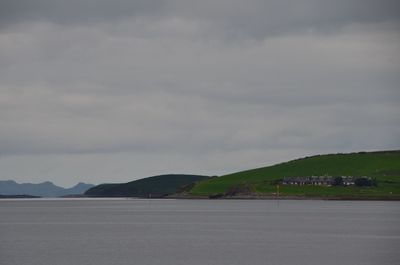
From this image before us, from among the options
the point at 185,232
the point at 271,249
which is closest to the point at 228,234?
the point at 185,232

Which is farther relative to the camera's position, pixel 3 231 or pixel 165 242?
pixel 3 231

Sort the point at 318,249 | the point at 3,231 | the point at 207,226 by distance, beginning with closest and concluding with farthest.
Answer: the point at 318,249 < the point at 3,231 < the point at 207,226

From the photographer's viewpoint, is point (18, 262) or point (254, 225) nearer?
point (18, 262)

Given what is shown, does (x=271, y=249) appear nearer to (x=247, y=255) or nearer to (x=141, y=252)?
(x=247, y=255)

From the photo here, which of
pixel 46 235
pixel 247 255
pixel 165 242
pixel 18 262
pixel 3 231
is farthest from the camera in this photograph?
pixel 3 231

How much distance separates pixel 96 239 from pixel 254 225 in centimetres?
4139

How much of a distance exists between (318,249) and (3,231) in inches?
2217

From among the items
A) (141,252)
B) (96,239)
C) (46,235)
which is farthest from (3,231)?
(141,252)

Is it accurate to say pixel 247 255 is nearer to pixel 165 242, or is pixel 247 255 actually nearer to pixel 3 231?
pixel 165 242

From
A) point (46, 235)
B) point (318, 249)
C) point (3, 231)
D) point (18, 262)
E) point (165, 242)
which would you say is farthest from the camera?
point (3, 231)

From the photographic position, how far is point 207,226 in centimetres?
14088

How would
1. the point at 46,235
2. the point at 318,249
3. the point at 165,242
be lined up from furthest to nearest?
the point at 46,235 < the point at 165,242 < the point at 318,249

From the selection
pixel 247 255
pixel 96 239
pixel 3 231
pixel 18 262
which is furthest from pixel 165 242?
pixel 3 231

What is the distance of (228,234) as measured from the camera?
11912 cm
